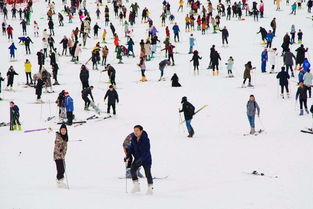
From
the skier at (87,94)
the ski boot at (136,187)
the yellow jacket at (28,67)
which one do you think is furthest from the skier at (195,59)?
the ski boot at (136,187)

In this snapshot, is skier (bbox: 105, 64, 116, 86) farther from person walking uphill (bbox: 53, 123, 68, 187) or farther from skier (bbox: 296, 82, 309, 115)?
person walking uphill (bbox: 53, 123, 68, 187)

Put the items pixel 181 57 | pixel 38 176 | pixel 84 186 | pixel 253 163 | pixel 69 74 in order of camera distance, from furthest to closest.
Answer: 1. pixel 181 57
2. pixel 69 74
3. pixel 253 163
4. pixel 38 176
5. pixel 84 186

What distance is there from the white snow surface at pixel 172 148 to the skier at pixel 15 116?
21.6 inches

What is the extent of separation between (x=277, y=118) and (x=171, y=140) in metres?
4.74

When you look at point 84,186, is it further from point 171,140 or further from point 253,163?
Result: point 171,140

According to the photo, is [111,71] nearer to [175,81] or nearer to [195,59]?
[175,81]

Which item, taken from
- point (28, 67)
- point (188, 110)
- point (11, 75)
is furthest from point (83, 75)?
point (188, 110)

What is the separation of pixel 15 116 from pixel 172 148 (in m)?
6.35

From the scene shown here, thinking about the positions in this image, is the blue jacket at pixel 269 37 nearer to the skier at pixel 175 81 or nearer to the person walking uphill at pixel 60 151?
the skier at pixel 175 81

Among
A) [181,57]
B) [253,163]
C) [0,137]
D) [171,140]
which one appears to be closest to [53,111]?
[0,137]

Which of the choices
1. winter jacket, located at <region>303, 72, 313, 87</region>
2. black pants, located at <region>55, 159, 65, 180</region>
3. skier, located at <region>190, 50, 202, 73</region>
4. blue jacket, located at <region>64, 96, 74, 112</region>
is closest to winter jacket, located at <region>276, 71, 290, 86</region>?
winter jacket, located at <region>303, 72, 313, 87</region>

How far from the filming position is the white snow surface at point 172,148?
916 centimetres

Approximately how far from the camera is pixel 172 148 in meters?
14.7

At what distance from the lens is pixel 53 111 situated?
67.4 ft
